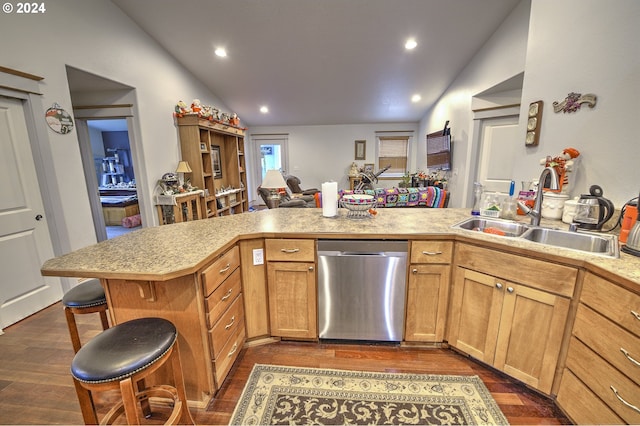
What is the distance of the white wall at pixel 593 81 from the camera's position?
149 centimetres

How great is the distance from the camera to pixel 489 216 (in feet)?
6.28

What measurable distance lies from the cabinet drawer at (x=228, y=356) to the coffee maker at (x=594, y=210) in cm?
238

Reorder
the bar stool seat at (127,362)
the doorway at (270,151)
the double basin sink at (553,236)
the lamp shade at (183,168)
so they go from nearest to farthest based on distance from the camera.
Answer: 1. the bar stool seat at (127,362)
2. the double basin sink at (553,236)
3. the lamp shade at (183,168)
4. the doorway at (270,151)

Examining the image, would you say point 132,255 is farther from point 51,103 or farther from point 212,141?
point 212,141

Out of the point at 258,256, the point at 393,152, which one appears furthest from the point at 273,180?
the point at 393,152

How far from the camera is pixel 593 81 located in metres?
1.65

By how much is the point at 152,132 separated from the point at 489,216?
4.21 m

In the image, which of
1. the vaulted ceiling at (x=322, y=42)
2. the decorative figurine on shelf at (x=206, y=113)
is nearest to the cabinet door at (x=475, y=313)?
the vaulted ceiling at (x=322, y=42)

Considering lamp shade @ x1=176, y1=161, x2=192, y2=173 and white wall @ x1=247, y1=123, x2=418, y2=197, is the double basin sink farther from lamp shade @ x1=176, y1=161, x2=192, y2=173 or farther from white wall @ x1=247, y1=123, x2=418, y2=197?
white wall @ x1=247, y1=123, x2=418, y2=197

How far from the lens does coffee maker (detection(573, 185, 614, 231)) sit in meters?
1.49

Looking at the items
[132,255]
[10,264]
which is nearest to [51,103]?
[10,264]

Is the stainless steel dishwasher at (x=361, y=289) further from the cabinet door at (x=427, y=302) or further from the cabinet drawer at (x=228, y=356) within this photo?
the cabinet drawer at (x=228, y=356)

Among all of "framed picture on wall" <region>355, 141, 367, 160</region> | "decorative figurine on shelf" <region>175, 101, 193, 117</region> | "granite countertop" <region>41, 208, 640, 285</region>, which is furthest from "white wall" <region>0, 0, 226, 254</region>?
"framed picture on wall" <region>355, 141, 367, 160</region>

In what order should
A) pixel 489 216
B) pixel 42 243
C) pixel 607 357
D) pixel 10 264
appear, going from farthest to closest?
pixel 42 243
pixel 10 264
pixel 489 216
pixel 607 357
